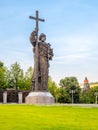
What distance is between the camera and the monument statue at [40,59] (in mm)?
35312

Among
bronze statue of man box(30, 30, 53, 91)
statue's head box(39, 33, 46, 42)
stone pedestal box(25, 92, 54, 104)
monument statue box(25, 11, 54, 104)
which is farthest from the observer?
statue's head box(39, 33, 46, 42)

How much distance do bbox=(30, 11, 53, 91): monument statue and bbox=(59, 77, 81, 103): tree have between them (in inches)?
1827

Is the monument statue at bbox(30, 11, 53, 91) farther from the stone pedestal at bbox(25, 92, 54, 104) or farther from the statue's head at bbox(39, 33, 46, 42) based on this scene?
the stone pedestal at bbox(25, 92, 54, 104)

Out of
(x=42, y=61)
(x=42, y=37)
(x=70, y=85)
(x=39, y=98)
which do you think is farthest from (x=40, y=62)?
(x=70, y=85)

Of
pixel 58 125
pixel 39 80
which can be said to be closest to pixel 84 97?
pixel 39 80

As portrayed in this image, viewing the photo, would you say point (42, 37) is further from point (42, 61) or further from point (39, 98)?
point (39, 98)

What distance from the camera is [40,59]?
36.0 meters

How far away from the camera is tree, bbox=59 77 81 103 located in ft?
279

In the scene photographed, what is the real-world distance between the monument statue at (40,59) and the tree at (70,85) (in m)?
46.4

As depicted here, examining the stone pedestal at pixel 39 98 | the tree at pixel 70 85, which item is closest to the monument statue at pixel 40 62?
the stone pedestal at pixel 39 98

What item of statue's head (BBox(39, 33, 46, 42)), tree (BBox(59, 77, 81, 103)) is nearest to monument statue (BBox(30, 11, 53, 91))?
statue's head (BBox(39, 33, 46, 42))

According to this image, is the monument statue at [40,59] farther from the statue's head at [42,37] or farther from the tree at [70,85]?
the tree at [70,85]

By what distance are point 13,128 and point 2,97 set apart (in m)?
34.3

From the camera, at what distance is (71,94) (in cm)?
8250
